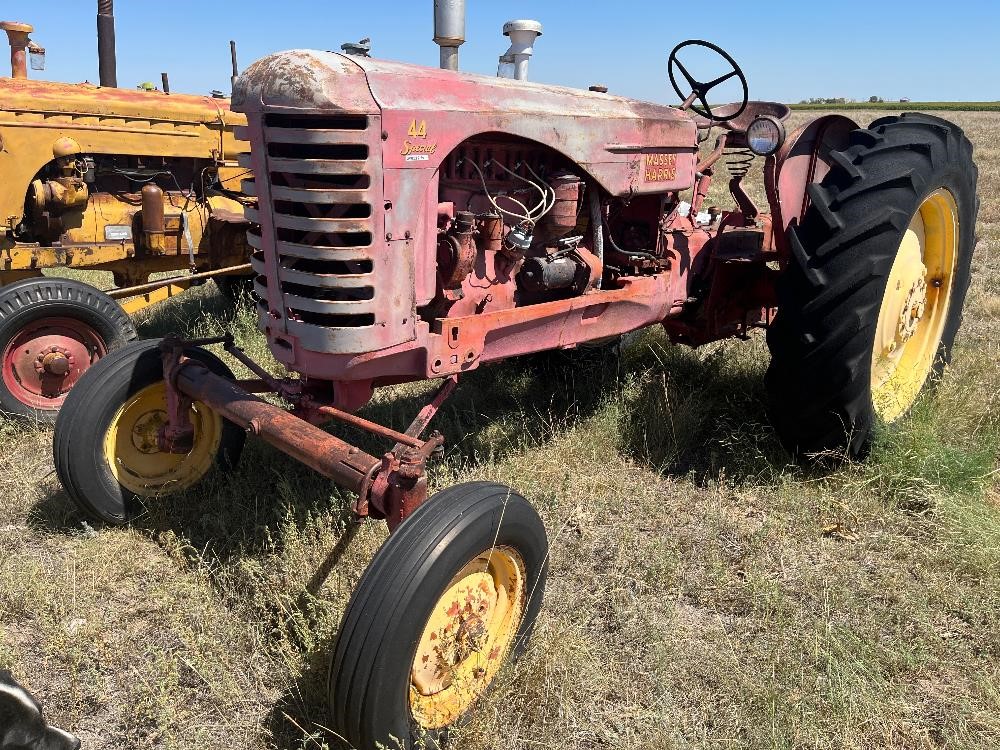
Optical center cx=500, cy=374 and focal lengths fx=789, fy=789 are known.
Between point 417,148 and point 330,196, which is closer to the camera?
point 330,196

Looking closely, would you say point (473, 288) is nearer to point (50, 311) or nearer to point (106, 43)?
point (50, 311)

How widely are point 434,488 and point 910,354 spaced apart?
2.58 m

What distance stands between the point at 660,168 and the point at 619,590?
181 centimetres

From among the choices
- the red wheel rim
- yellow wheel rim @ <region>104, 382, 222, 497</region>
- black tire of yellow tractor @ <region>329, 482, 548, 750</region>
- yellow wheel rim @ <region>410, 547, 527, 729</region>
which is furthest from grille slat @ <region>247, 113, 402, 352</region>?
the red wheel rim

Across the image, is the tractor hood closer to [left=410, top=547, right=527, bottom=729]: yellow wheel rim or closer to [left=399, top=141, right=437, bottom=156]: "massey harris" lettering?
[left=399, top=141, right=437, bottom=156]: "massey harris" lettering

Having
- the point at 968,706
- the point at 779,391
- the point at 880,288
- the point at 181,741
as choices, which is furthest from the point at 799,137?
the point at 181,741

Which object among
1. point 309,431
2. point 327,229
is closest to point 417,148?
point 327,229

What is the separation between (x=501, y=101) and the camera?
2.75 metres

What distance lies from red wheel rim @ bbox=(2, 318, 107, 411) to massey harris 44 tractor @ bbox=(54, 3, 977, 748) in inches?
54.1

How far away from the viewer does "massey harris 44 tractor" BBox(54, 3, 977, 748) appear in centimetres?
225

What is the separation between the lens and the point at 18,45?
517 cm

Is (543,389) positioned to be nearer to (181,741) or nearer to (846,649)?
(846,649)

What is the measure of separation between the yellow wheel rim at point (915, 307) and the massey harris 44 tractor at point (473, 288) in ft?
0.05

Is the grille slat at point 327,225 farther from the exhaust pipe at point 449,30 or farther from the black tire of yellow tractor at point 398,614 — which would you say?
the exhaust pipe at point 449,30
